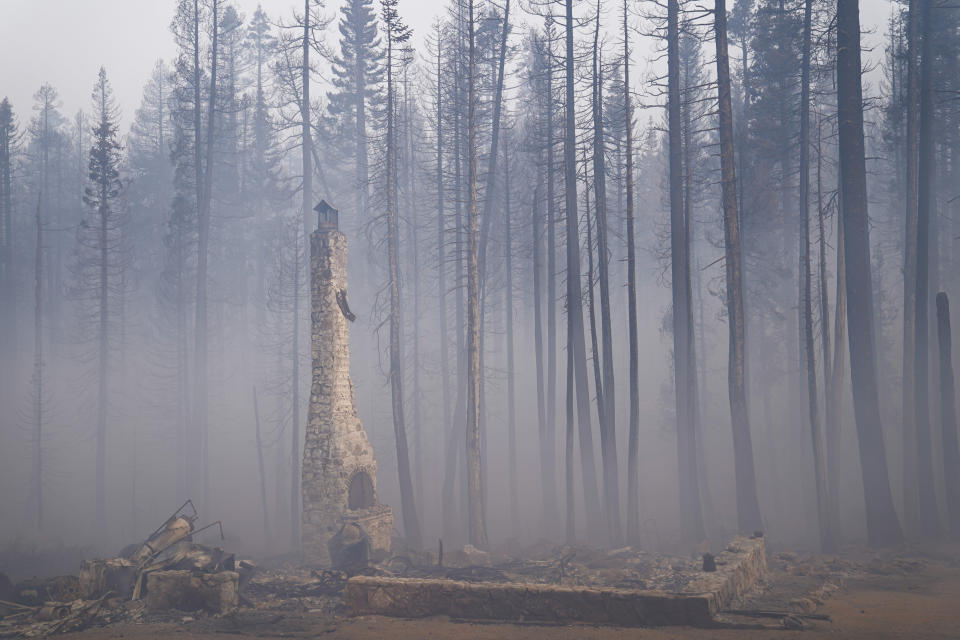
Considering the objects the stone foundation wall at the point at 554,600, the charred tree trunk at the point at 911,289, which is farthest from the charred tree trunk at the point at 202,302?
the charred tree trunk at the point at 911,289

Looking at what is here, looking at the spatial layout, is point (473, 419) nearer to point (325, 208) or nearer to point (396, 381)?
point (396, 381)

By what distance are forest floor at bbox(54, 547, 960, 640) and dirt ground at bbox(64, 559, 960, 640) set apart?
0.04 ft

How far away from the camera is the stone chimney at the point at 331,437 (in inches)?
730

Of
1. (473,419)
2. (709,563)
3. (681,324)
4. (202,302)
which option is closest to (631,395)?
(681,324)

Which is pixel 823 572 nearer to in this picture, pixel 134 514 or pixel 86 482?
pixel 134 514

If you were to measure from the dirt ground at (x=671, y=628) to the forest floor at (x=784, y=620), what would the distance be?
0.01m

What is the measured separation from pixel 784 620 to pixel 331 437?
12167 mm

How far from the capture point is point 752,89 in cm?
2516

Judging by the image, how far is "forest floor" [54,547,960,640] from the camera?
31.1 feet

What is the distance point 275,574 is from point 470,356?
306 inches

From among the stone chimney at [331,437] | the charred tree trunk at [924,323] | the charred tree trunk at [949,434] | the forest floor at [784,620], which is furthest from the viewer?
the stone chimney at [331,437]

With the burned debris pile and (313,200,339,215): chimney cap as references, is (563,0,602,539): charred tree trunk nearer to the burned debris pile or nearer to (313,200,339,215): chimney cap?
(313,200,339,215): chimney cap

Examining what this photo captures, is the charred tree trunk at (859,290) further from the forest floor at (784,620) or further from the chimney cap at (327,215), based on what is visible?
the chimney cap at (327,215)

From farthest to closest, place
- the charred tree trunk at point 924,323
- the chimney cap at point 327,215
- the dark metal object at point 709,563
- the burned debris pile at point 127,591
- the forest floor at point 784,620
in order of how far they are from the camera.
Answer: the chimney cap at point 327,215 < the charred tree trunk at point 924,323 < the burned debris pile at point 127,591 < the dark metal object at point 709,563 < the forest floor at point 784,620
